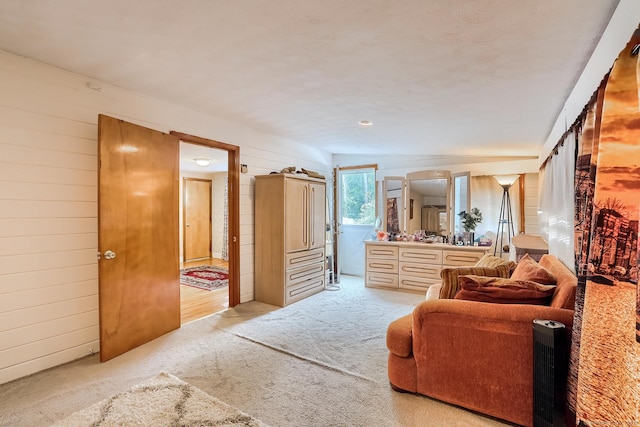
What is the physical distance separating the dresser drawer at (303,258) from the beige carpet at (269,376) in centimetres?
82

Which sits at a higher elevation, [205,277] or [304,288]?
[304,288]

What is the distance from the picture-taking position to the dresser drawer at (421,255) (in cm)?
476

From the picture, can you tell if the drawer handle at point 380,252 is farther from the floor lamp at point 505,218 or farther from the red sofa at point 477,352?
the red sofa at point 477,352

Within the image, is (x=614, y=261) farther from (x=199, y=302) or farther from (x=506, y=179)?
(x=199, y=302)

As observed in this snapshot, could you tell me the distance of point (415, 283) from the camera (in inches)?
193

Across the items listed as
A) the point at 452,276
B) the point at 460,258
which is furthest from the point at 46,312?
the point at 460,258

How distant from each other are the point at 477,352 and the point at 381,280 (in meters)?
3.25

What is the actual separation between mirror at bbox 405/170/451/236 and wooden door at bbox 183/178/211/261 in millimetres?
5066

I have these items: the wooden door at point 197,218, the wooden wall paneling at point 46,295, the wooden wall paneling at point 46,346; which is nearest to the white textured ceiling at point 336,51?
the wooden wall paneling at point 46,295

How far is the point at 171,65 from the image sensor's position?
7.92 feet

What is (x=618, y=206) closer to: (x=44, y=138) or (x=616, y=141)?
(x=616, y=141)

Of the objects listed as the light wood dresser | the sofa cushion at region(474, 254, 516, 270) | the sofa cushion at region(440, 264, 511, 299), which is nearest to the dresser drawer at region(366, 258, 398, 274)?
the light wood dresser

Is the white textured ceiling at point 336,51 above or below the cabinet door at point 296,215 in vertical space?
above

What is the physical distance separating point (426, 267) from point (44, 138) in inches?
183
